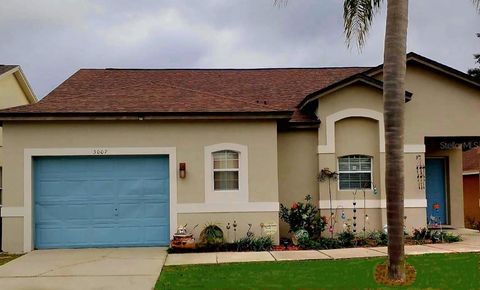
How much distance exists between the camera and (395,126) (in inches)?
360

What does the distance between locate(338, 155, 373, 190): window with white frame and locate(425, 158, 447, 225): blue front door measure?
145 inches

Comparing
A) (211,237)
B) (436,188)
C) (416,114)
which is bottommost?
(211,237)

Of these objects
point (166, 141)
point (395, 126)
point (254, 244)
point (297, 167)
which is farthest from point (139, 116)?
point (395, 126)

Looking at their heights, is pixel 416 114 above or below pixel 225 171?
above

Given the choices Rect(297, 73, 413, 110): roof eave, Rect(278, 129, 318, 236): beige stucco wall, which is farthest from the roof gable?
Rect(297, 73, 413, 110): roof eave

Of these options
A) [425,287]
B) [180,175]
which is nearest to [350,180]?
[180,175]

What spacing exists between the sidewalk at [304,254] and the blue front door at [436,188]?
15.8 feet

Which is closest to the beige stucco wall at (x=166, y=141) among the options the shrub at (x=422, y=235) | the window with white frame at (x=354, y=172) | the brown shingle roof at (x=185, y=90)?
the brown shingle roof at (x=185, y=90)

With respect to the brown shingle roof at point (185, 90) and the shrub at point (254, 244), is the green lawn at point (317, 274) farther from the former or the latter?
the brown shingle roof at point (185, 90)

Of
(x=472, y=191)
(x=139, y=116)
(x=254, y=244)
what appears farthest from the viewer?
(x=472, y=191)

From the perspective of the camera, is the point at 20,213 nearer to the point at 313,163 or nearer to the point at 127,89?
the point at 127,89

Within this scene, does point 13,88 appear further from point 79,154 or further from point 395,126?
point 395,126

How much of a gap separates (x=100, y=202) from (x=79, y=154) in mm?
1406

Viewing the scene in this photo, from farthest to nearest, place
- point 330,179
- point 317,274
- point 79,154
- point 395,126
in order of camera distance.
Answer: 1. point 330,179
2. point 79,154
3. point 317,274
4. point 395,126
